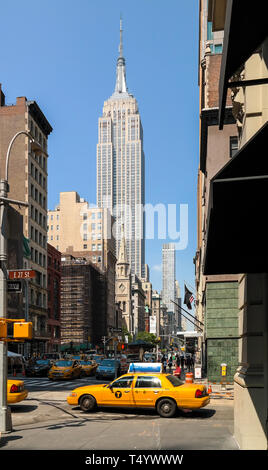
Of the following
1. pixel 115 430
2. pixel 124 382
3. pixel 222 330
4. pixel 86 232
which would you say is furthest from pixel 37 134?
pixel 86 232

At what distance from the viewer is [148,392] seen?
1789 cm

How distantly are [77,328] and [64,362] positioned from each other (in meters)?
91.8

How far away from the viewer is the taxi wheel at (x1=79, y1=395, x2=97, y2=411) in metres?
18.5

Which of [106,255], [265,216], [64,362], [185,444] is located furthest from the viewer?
[106,255]

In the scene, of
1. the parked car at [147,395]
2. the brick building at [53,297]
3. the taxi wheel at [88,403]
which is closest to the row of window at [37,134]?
the brick building at [53,297]

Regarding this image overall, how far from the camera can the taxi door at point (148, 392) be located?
17.8 meters

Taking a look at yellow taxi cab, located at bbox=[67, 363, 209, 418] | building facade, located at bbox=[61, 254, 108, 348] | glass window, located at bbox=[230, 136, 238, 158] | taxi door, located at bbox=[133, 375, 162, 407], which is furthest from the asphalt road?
building facade, located at bbox=[61, 254, 108, 348]

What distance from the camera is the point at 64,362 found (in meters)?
38.5

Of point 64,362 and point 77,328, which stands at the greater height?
point 64,362

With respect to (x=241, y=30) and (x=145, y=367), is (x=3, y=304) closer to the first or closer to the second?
(x=145, y=367)

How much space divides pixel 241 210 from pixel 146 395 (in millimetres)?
12135

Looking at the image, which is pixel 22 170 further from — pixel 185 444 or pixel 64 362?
pixel 185 444

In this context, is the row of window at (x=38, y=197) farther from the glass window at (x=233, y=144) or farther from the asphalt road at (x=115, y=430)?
the asphalt road at (x=115, y=430)
